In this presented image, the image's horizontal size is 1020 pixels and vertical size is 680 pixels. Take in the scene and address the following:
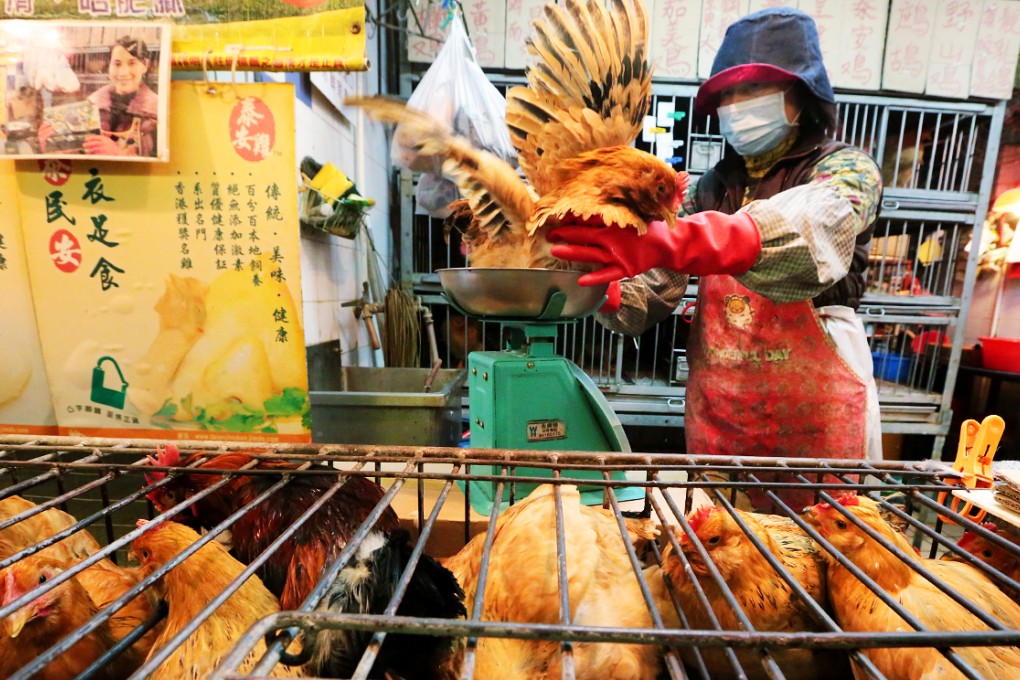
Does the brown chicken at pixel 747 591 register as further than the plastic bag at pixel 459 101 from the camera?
No

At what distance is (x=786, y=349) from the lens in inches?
59.1

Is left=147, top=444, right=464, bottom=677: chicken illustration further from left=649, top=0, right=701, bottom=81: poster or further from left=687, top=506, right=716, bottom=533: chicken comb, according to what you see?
left=649, top=0, right=701, bottom=81: poster

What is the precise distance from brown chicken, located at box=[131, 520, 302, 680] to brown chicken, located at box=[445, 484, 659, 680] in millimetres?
278

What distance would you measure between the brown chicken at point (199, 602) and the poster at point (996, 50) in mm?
3913

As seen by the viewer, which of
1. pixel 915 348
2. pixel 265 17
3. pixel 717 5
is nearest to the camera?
pixel 265 17

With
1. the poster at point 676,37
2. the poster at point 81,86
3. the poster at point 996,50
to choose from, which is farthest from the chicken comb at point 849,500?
the poster at point 996,50

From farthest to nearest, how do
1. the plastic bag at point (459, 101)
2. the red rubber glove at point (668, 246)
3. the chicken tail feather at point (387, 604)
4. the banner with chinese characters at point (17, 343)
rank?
1. the plastic bag at point (459, 101)
2. the banner with chinese characters at point (17, 343)
3. the red rubber glove at point (668, 246)
4. the chicken tail feather at point (387, 604)

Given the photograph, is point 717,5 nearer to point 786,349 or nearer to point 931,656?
point 786,349

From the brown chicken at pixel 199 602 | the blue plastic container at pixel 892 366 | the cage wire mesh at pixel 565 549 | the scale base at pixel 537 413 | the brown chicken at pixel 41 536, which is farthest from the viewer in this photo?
the blue plastic container at pixel 892 366

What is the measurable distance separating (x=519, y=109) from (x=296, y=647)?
108 centimetres

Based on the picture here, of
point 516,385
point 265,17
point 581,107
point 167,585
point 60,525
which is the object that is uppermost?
point 265,17

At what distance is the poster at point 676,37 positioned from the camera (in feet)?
8.47

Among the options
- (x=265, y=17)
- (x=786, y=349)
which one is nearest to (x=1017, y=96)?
(x=786, y=349)

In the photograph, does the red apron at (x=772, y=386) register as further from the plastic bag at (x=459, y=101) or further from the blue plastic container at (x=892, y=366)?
the blue plastic container at (x=892, y=366)
